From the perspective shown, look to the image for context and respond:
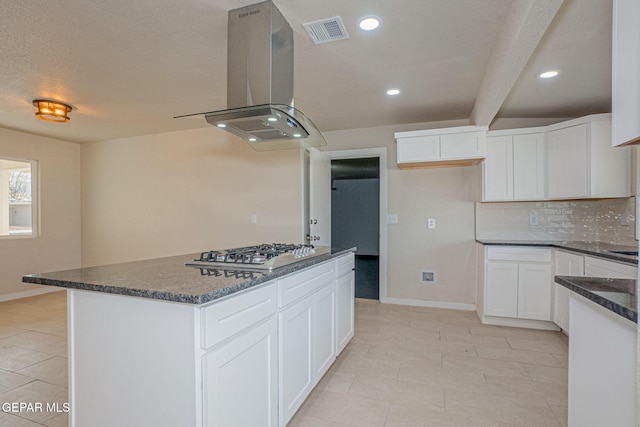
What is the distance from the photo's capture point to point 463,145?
134 inches

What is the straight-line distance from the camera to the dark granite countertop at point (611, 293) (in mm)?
852

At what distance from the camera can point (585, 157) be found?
301cm

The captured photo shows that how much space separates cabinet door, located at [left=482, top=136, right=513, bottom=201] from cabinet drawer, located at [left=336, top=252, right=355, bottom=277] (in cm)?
184

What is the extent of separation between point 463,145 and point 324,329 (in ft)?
8.11

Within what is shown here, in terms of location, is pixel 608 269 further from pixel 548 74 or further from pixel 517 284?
pixel 548 74

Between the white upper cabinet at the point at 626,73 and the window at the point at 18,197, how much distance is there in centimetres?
632

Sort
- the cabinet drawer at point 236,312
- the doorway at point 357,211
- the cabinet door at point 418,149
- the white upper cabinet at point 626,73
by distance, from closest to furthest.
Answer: the white upper cabinet at point 626,73 → the cabinet drawer at point 236,312 → the cabinet door at point 418,149 → the doorway at point 357,211

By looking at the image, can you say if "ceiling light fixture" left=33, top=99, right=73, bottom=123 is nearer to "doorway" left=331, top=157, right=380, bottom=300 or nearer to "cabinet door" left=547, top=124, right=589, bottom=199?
"doorway" left=331, top=157, right=380, bottom=300

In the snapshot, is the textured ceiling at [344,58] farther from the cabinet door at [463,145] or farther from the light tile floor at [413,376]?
the light tile floor at [413,376]

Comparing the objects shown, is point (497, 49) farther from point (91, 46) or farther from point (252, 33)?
point (91, 46)

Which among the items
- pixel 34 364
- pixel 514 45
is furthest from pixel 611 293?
pixel 34 364

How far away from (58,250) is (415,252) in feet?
18.2

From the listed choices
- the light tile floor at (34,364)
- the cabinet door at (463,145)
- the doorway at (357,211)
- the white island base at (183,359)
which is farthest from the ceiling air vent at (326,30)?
the doorway at (357,211)

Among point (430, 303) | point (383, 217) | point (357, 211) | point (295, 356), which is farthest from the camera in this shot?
point (357, 211)
